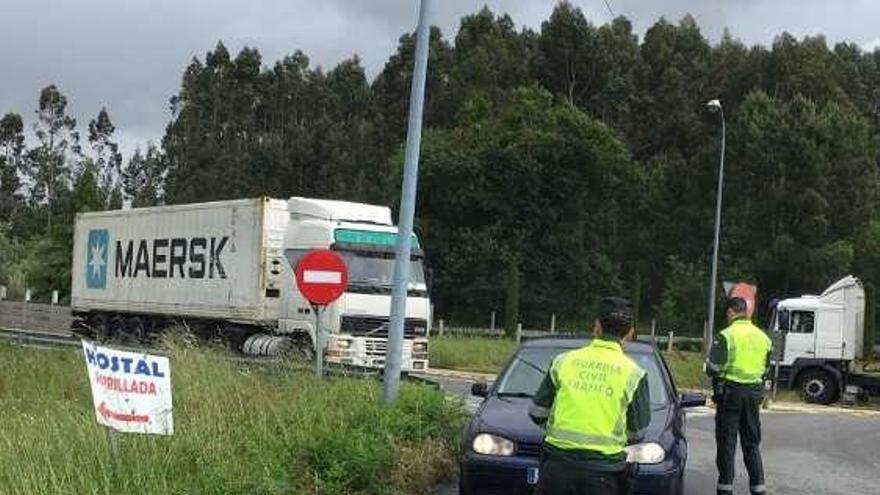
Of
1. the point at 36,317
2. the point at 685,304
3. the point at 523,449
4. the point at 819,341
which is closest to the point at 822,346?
the point at 819,341

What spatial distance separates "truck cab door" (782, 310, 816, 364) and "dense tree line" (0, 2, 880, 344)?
623 inches

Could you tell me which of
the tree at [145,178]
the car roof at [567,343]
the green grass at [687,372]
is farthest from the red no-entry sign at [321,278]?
the tree at [145,178]

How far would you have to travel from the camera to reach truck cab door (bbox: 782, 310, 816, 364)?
30344 millimetres

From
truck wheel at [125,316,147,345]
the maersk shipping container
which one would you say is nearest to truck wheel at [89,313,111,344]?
the maersk shipping container

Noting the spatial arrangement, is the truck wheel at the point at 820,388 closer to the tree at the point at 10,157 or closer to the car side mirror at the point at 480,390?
the car side mirror at the point at 480,390

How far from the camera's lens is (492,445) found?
27.8 ft

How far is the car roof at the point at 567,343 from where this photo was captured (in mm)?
10164

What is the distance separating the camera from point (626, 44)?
74875mm

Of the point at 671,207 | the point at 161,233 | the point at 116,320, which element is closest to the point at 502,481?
the point at 161,233

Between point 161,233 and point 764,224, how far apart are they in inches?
1540

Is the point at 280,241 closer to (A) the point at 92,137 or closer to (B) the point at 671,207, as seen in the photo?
(B) the point at 671,207

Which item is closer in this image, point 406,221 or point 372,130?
point 406,221

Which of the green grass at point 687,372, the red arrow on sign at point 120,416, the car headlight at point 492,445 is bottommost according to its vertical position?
the green grass at point 687,372

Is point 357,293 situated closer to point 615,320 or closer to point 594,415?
point 615,320
